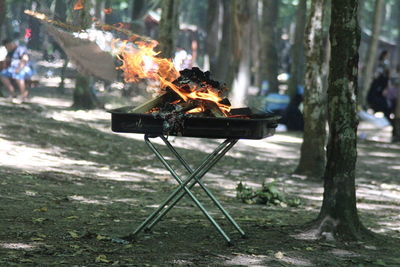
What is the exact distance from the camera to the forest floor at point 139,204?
7.09 meters

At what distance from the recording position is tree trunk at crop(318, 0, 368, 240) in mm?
7875

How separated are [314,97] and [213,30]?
67.9ft

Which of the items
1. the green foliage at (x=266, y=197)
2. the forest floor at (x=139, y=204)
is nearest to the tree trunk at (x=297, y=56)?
the forest floor at (x=139, y=204)

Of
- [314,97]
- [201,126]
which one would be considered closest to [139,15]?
[314,97]

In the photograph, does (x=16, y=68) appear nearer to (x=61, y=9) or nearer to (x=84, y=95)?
(x=84, y=95)

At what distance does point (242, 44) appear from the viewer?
71.2 feet

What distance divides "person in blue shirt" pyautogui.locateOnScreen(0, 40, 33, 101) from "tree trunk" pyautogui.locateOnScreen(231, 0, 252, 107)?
18.1 ft

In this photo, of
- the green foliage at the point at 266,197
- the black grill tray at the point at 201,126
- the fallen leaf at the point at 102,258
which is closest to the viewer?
the fallen leaf at the point at 102,258

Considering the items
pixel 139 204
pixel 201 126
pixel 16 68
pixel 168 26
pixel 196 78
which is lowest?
pixel 139 204

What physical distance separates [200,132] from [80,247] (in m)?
1.41

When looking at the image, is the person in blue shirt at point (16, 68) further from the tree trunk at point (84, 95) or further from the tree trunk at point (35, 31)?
the tree trunk at point (35, 31)

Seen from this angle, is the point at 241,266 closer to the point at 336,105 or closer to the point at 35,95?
the point at 336,105

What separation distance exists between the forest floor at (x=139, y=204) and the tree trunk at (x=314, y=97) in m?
0.41

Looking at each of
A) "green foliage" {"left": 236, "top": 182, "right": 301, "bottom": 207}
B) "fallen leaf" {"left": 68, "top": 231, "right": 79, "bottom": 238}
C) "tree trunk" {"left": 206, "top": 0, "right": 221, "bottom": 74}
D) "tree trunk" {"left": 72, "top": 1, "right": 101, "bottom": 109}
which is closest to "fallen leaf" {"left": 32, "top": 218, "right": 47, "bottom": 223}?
"fallen leaf" {"left": 68, "top": 231, "right": 79, "bottom": 238}
